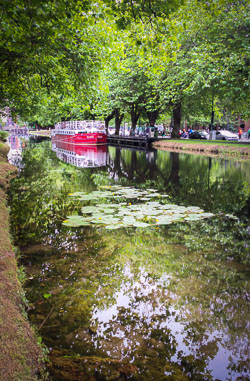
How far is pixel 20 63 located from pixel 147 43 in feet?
14.8

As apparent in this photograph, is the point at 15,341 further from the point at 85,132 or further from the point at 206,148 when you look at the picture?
the point at 85,132

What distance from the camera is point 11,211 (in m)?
8.59

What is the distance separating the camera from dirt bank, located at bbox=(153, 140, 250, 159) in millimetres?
25734

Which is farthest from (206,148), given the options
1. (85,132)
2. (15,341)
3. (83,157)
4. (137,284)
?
(15,341)

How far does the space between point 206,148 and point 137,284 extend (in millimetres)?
26762

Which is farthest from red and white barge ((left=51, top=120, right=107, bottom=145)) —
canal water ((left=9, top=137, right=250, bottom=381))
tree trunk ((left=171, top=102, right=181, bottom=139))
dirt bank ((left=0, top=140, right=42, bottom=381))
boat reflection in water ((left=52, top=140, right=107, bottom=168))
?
dirt bank ((left=0, top=140, right=42, bottom=381))

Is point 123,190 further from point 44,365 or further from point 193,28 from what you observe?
point 193,28

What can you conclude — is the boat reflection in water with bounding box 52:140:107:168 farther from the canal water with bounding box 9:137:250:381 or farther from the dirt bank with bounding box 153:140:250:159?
the canal water with bounding box 9:137:250:381

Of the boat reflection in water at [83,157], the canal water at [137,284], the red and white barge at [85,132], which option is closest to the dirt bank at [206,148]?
the red and white barge at [85,132]

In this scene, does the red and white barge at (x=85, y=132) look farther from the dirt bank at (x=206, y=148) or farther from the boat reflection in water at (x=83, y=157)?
the dirt bank at (x=206, y=148)

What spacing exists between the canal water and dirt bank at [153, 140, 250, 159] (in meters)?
16.8

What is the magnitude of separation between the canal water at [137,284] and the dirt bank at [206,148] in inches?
662

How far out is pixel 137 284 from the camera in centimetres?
484

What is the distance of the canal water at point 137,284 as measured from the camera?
3236 mm
